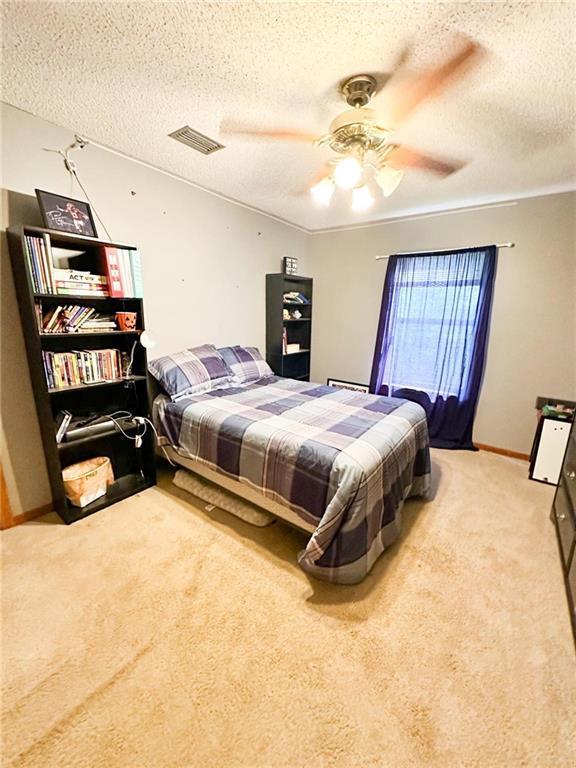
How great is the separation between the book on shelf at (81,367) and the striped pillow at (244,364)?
1034mm

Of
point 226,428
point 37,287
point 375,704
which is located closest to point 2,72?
point 37,287

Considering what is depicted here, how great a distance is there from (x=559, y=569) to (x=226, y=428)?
6.74 feet

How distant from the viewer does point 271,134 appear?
1.95 meters

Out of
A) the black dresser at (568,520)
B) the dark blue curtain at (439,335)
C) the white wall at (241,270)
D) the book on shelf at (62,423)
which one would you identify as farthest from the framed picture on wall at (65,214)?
the black dresser at (568,520)

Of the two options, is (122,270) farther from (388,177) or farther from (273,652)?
(273,652)

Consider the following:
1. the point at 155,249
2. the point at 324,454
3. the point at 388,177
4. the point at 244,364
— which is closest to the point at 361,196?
the point at 388,177

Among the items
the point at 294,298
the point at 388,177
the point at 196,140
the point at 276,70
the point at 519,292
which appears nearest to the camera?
the point at 276,70

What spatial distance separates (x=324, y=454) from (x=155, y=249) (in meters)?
2.18

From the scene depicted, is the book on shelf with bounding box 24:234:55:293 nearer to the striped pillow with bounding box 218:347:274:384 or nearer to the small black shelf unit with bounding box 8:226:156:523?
the small black shelf unit with bounding box 8:226:156:523

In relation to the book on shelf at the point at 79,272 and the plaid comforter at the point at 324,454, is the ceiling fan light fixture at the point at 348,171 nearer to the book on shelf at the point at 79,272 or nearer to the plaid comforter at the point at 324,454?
the plaid comforter at the point at 324,454

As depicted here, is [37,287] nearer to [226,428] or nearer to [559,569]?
[226,428]

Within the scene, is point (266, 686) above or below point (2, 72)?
below

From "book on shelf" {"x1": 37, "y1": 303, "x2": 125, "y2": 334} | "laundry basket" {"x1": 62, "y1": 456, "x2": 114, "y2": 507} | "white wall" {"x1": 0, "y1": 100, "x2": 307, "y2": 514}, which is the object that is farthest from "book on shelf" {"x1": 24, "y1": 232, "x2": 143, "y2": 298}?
"laundry basket" {"x1": 62, "y1": 456, "x2": 114, "y2": 507}

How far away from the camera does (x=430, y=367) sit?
3.48 meters
